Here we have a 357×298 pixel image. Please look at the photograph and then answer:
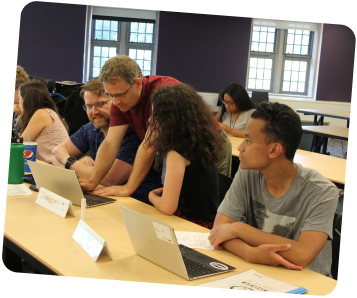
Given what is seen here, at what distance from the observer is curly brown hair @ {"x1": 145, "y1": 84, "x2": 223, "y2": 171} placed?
157 centimetres

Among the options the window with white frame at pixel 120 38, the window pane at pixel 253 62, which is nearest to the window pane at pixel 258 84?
the window pane at pixel 253 62

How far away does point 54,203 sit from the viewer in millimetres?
A: 1463

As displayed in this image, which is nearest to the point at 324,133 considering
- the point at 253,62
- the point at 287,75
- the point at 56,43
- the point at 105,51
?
the point at 253,62

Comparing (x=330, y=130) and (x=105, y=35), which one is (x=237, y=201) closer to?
(x=330, y=130)

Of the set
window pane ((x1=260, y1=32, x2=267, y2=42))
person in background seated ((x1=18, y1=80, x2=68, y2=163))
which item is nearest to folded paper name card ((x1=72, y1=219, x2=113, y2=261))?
person in background seated ((x1=18, y1=80, x2=68, y2=163))

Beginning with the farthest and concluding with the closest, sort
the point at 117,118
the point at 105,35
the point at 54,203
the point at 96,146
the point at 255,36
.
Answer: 1. the point at 255,36
2. the point at 105,35
3. the point at 96,146
4. the point at 117,118
5. the point at 54,203

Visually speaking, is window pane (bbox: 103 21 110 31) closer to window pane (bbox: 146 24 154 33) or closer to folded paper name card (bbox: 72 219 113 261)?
window pane (bbox: 146 24 154 33)

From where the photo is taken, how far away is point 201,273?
972 mm

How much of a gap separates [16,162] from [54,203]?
0.47 metres

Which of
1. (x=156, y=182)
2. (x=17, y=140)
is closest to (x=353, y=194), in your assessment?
(x=156, y=182)

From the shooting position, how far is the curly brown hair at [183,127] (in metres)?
1.57

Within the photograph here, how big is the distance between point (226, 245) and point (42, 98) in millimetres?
2073

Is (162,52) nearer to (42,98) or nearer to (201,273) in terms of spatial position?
(42,98)

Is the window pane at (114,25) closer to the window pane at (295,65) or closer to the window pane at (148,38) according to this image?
the window pane at (148,38)
